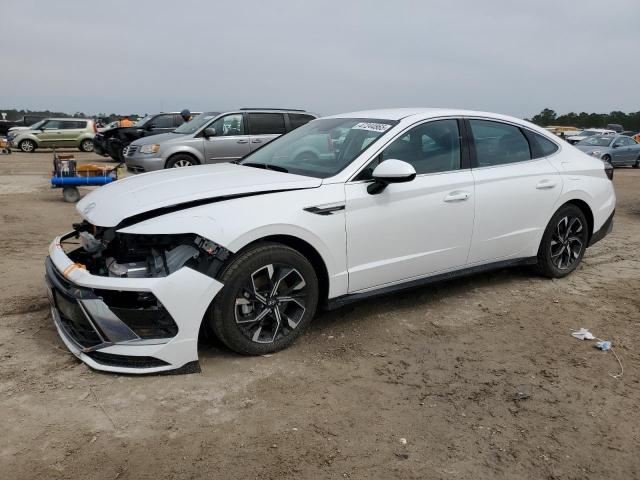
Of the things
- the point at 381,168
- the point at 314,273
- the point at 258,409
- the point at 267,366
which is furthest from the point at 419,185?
the point at 258,409

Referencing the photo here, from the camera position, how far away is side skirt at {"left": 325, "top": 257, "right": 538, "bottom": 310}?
3.80 meters

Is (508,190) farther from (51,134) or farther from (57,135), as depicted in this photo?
(51,134)

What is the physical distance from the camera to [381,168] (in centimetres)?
368

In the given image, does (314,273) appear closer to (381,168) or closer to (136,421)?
(381,168)

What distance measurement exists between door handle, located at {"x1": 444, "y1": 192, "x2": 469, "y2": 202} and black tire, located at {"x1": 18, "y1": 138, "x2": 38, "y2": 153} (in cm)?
2326

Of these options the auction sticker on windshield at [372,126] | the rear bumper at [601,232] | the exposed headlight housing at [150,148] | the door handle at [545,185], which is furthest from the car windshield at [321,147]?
the exposed headlight housing at [150,148]

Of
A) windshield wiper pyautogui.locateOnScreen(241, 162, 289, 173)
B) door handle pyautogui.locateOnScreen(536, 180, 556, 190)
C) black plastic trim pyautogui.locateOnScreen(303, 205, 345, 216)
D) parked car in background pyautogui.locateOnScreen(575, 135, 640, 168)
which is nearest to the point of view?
black plastic trim pyautogui.locateOnScreen(303, 205, 345, 216)

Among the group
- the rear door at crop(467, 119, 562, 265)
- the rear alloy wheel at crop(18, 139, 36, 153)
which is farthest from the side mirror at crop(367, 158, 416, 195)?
the rear alloy wheel at crop(18, 139, 36, 153)

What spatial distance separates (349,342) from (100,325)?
1666 mm

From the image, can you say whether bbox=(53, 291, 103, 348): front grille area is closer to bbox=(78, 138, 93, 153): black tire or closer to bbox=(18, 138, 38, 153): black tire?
bbox=(78, 138, 93, 153): black tire

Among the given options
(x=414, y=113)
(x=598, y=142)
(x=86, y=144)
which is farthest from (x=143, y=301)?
(x=86, y=144)

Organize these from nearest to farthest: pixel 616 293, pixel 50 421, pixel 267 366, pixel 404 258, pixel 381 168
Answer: pixel 50 421, pixel 267 366, pixel 381 168, pixel 404 258, pixel 616 293

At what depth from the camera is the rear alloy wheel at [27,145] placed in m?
22.8

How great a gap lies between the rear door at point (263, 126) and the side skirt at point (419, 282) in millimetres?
7085
